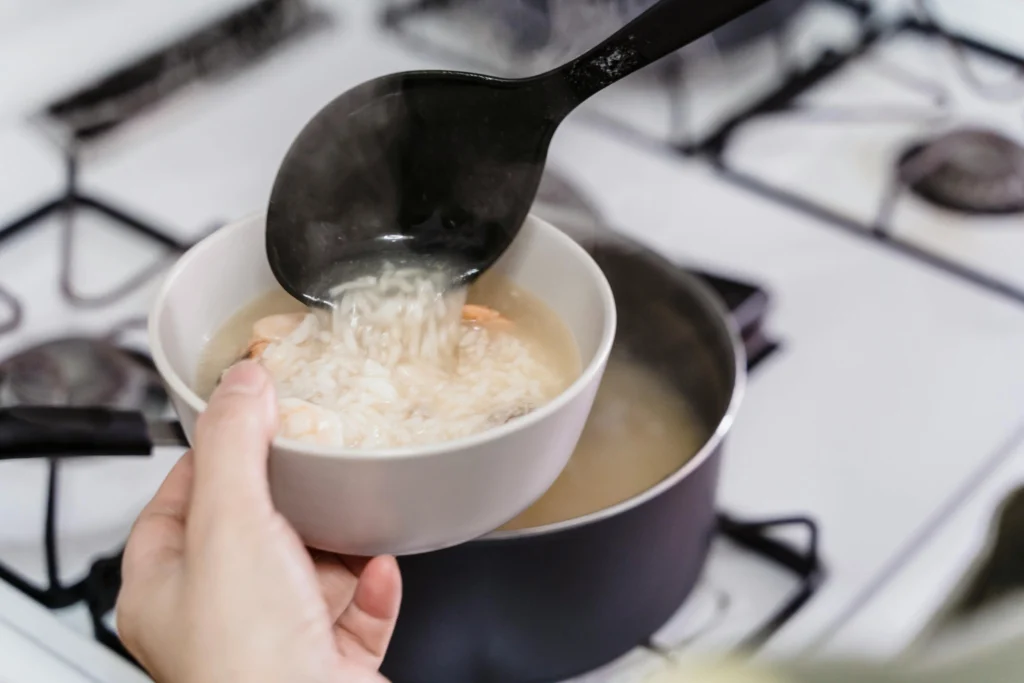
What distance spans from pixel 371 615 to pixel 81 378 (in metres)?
0.32

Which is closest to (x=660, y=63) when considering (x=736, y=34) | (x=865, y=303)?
(x=736, y=34)

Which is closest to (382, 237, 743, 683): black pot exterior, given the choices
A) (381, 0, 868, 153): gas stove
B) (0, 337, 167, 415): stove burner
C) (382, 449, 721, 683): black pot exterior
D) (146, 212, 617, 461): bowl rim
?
(382, 449, 721, 683): black pot exterior

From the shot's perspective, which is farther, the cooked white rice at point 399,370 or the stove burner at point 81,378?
the stove burner at point 81,378

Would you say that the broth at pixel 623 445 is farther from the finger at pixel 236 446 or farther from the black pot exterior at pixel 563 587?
the finger at pixel 236 446

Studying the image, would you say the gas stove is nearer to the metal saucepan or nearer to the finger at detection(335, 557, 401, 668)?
the metal saucepan

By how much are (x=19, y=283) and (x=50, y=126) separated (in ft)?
0.58

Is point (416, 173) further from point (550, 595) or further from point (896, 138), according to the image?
point (896, 138)

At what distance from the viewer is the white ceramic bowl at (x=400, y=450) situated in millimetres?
408

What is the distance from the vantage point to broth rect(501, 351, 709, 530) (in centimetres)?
65

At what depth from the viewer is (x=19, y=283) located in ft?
2.56

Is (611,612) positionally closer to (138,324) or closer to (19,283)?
(138,324)

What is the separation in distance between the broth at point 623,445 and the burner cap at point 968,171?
1.06 feet

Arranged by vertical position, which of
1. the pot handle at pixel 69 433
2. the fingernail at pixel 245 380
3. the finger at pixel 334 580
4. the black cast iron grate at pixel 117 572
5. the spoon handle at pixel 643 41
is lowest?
the black cast iron grate at pixel 117 572

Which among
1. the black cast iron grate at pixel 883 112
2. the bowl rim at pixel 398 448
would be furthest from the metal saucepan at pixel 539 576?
the black cast iron grate at pixel 883 112
